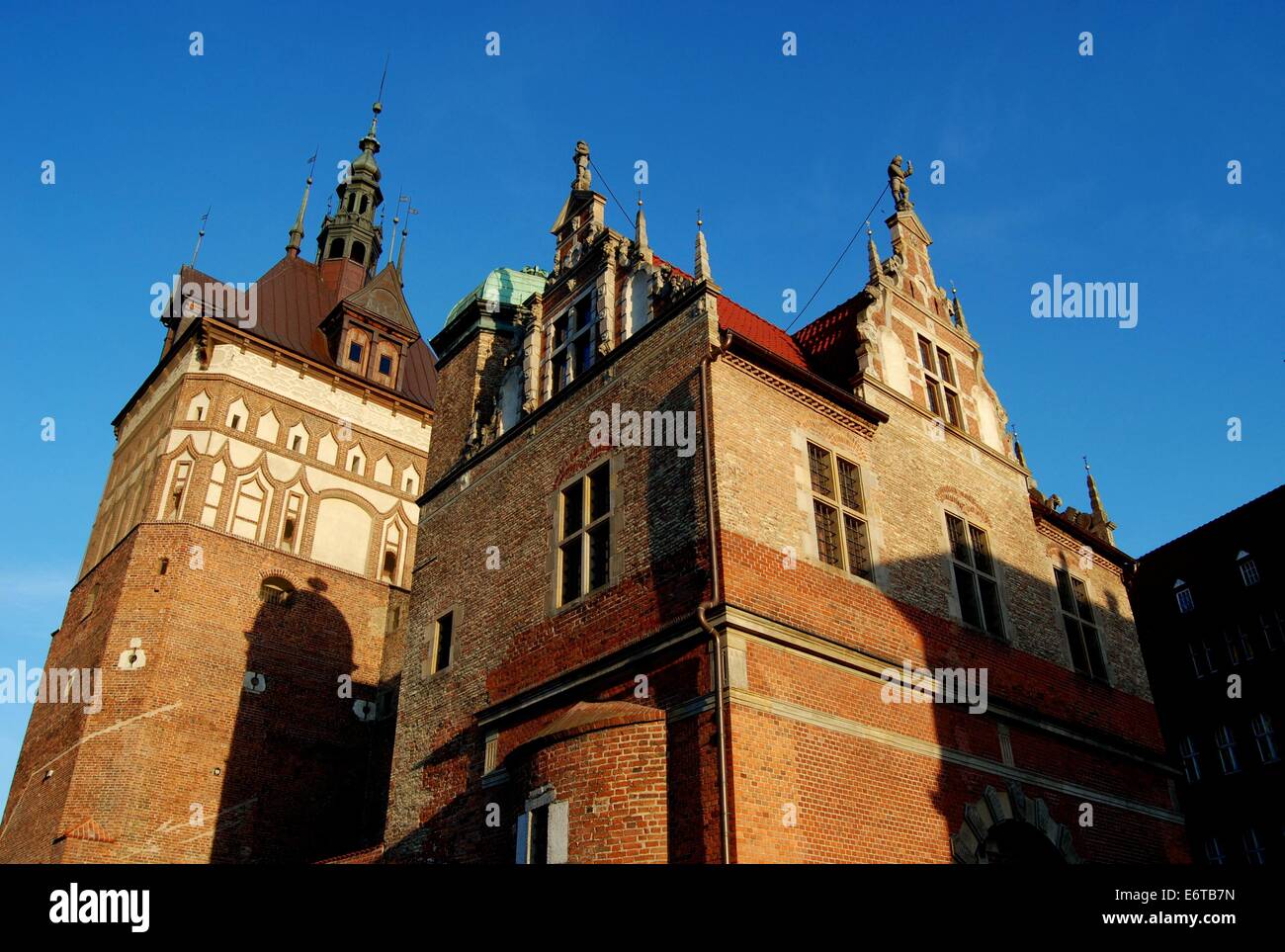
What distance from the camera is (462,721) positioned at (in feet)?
51.2

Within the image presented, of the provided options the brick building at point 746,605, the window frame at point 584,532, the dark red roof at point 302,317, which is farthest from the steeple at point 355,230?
the window frame at point 584,532

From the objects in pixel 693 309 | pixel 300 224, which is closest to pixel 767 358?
pixel 693 309

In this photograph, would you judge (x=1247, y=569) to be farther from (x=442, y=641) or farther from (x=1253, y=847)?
(x=442, y=641)

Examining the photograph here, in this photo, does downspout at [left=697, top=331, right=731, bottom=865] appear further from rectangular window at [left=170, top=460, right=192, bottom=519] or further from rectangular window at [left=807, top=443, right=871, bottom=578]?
rectangular window at [left=170, top=460, right=192, bottom=519]

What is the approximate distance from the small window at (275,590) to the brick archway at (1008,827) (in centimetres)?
2063

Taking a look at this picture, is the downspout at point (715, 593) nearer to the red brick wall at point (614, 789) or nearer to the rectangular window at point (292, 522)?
the red brick wall at point (614, 789)

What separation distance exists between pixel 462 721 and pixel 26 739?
18294mm

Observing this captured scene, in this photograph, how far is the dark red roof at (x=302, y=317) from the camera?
33.6 m

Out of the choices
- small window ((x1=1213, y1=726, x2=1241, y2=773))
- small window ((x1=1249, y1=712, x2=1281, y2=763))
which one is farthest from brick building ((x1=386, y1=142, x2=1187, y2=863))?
small window ((x1=1213, y1=726, x2=1241, y2=773))

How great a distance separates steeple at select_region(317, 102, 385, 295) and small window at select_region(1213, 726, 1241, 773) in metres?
35.3

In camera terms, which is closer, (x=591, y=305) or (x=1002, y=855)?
(x=1002, y=855)

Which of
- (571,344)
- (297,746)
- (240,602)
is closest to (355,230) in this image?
(240,602)

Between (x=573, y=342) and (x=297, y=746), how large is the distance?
14.7 m
